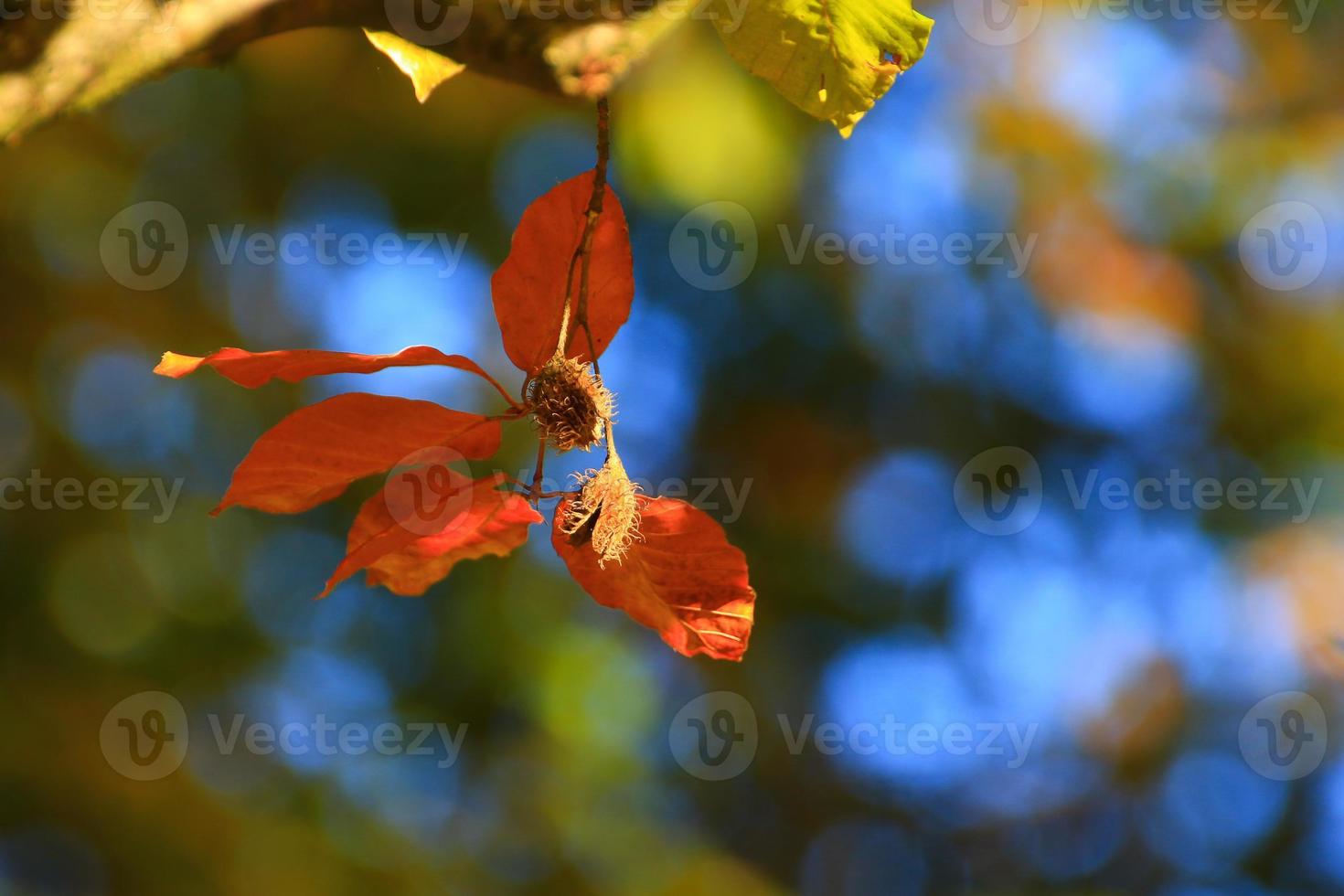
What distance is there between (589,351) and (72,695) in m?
2.61

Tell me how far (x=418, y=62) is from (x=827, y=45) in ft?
1.03

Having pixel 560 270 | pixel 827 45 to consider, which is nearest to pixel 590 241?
pixel 560 270

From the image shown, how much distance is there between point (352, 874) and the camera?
9.04 feet

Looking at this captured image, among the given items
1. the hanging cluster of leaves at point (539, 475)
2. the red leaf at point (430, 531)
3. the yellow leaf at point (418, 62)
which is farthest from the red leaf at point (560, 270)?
the yellow leaf at point (418, 62)

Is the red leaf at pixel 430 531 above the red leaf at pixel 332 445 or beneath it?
beneath

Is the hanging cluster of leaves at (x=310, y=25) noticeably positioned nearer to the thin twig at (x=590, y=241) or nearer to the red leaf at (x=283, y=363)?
the thin twig at (x=590, y=241)

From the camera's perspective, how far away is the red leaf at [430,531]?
2.60ft

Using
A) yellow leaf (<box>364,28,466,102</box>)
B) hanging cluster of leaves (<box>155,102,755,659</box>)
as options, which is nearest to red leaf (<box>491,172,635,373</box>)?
hanging cluster of leaves (<box>155,102,755,659</box>)

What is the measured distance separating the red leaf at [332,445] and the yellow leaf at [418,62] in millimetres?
276

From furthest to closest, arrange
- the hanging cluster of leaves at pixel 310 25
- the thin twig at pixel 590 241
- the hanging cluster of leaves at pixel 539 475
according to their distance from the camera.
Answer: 1. the hanging cluster of leaves at pixel 539 475
2. the thin twig at pixel 590 241
3. the hanging cluster of leaves at pixel 310 25

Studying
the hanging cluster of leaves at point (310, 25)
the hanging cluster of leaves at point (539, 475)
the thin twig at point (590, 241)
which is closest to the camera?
the hanging cluster of leaves at point (310, 25)

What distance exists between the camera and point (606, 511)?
84cm

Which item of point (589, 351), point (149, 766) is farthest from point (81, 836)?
point (589, 351)

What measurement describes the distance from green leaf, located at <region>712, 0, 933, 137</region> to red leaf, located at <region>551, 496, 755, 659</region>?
1.01 feet
